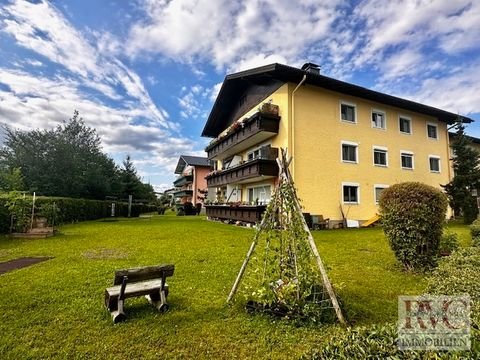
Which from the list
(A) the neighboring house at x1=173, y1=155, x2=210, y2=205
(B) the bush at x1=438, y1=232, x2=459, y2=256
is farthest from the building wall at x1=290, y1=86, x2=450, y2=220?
(A) the neighboring house at x1=173, y1=155, x2=210, y2=205

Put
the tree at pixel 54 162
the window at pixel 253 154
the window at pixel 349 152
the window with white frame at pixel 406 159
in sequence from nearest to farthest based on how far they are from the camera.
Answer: the window at pixel 349 152 → the window at pixel 253 154 → the window with white frame at pixel 406 159 → the tree at pixel 54 162

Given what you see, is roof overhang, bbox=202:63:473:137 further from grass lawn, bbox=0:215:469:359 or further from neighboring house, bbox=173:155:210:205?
neighboring house, bbox=173:155:210:205

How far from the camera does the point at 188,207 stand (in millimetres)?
38938

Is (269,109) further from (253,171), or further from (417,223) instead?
(417,223)

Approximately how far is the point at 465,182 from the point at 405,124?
20.1ft

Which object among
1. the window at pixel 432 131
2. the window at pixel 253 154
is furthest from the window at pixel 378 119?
the window at pixel 253 154

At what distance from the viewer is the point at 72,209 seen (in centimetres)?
1959

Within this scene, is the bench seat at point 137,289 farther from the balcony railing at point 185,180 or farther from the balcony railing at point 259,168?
the balcony railing at point 185,180

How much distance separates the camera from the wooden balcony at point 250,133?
17203 mm

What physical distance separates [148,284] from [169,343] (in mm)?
1487

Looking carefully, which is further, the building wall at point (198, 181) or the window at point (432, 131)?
the building wall at point (198, 181)

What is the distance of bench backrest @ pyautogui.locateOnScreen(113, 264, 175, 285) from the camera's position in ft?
13.3

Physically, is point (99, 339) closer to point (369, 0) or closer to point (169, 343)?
point (169, 343)

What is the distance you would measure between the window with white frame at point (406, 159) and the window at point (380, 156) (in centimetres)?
184
